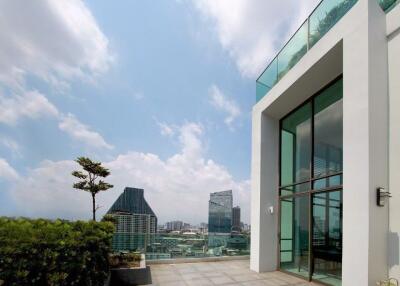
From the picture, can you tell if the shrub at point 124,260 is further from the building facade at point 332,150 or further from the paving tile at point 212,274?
the building facade at point 332,150

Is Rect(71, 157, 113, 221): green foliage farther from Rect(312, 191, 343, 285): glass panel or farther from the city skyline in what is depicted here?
Rect(312, 191, 343, 285): glass panel

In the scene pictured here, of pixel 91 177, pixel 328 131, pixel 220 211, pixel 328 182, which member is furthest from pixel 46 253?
pixel 220 211

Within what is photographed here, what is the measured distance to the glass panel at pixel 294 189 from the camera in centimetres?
669

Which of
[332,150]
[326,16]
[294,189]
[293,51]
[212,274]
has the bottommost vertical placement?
[212,274]

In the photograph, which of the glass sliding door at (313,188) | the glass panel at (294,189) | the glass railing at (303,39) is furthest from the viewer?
the glass panel at (294,189)

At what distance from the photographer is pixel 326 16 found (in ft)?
19.0

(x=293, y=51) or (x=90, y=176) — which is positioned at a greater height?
(x=293, y=51)

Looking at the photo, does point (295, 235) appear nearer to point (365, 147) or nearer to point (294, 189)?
point (294, 189)

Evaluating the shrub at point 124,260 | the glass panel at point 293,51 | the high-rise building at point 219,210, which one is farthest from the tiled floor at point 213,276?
the high-rise building at point 219,210

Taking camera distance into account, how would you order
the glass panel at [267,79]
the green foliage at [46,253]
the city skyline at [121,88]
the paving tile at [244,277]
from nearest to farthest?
the green foliage at [46,253]
the paving tile at [244,277]
the city skyline at [121,88]
the glass panel at [267,79]

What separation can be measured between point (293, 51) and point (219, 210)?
120ft

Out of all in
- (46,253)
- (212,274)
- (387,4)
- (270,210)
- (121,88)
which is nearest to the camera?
(46,253)

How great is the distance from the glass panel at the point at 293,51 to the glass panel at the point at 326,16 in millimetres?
281

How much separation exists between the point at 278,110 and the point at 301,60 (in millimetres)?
1976
